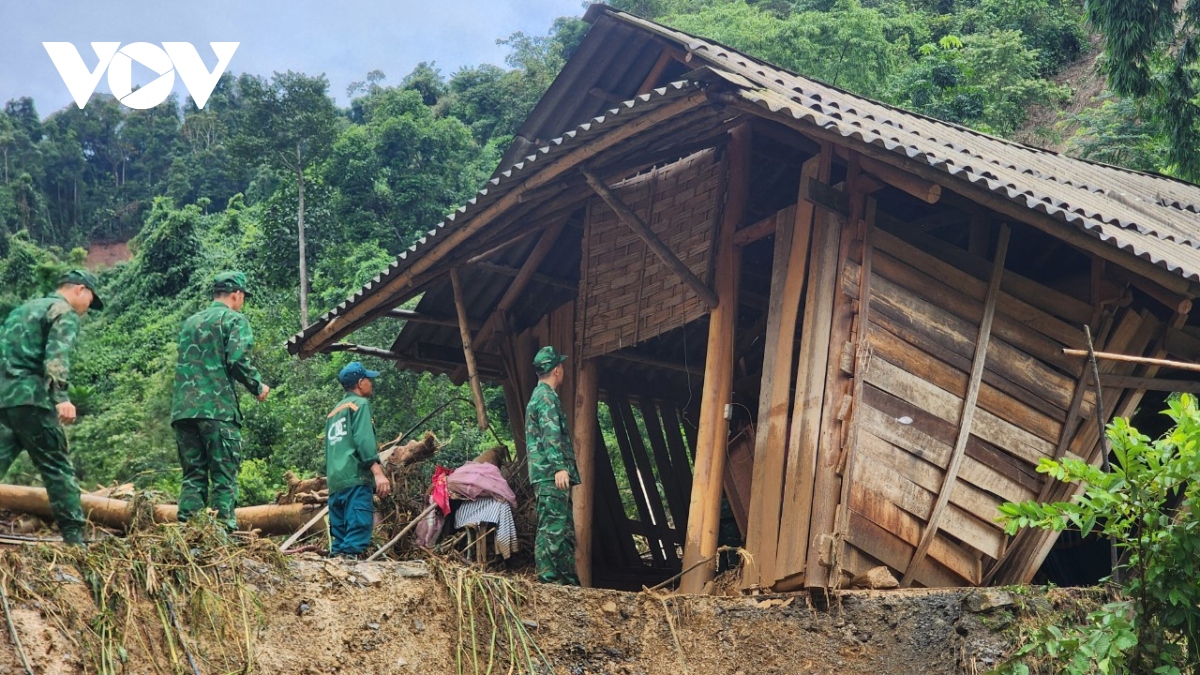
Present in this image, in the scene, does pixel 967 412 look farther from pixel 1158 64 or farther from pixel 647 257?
pixel 1158 64

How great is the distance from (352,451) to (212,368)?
1.28m

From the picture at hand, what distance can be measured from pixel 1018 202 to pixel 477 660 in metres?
3.88

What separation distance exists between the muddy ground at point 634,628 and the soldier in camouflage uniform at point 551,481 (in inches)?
33.5

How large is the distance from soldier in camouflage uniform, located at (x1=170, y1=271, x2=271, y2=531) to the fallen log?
1147mm

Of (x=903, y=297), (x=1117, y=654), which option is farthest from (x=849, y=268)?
(x=1117, y=654)

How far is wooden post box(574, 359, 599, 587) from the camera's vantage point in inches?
361

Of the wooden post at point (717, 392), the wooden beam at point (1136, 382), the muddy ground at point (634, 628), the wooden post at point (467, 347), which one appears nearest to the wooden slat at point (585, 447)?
the wooden post at point (467, 347)

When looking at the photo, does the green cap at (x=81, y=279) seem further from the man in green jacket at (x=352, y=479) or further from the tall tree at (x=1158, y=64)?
the tall tree at (x=1158, y=64)

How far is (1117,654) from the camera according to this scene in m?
5.25

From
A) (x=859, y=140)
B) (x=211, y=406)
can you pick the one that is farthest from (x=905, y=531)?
(x=211, y=406)

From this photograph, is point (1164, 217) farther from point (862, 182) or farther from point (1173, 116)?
point (1173, 116)

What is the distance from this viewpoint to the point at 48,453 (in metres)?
5.96

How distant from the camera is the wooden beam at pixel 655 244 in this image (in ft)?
26.5

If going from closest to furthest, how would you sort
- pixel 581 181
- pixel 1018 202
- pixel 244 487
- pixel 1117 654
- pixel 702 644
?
pixel 1117 654 → pixel 1018 202 → pixel 702 644 → pixel 581 181 → pixel 244 487
